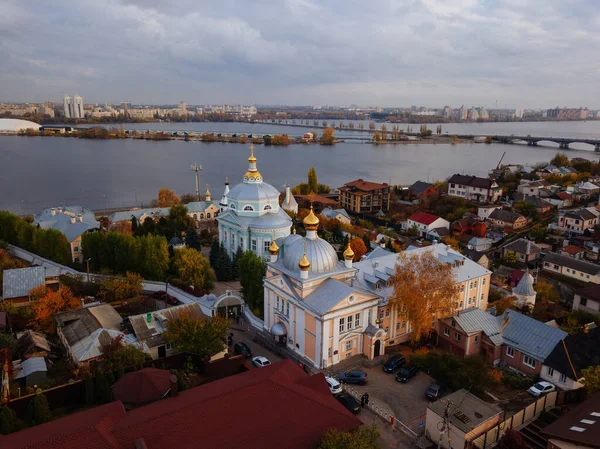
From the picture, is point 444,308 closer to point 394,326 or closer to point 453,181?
point 394,326

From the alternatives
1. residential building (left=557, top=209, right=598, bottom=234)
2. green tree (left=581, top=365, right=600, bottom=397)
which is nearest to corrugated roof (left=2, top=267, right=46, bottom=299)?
green tree (left=581, top=365, right=600, bottom=397)

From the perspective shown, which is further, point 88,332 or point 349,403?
point 88,332

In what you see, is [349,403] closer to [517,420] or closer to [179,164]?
[517,420]

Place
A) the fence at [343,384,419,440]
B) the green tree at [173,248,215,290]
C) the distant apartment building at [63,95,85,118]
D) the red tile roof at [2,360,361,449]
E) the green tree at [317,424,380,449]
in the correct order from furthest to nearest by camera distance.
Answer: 1. the distant apartment building at [63,95,85,118]
2. the green tree at [173,248,215,290]
3. the fence at [343,384,419,440]
4. the green tree at [317,424,380,449]
5. the red tile roof at [2,360,361,449]

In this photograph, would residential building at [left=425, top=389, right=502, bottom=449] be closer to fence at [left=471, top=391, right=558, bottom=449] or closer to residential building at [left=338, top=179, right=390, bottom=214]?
fence at [left=471, top=391, right=558, bottom=449]

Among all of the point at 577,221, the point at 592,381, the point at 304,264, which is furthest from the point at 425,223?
the point at 592,381

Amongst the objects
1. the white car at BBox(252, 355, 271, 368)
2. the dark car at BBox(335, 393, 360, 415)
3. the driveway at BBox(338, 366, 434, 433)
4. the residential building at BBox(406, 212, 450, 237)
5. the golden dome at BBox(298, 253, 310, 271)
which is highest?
the golden dome at BBox(298, 253, 310, 271)
